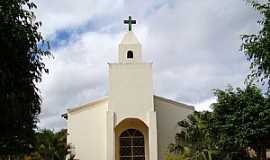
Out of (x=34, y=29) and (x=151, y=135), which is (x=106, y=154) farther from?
(x=34, y=29)

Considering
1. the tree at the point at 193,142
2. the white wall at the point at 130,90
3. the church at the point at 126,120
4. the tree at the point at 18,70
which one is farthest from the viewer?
the white wall at the point at 130,90

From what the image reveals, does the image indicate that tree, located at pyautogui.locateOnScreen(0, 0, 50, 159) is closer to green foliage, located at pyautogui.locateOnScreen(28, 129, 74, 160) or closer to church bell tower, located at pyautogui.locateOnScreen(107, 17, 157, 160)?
green foliage, located at pyautogui.locateOnScreen(28, 129, 74, 160)

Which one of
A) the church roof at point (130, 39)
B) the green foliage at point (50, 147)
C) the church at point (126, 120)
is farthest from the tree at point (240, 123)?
the church roof at point (130, 39)

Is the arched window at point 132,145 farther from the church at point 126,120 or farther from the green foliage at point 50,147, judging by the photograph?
the green foliage at point 50,147

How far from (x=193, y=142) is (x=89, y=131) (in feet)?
26.8

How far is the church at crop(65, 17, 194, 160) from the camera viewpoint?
3578 centimetres

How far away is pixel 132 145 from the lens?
122 feet

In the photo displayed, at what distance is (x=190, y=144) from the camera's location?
34.3 metres

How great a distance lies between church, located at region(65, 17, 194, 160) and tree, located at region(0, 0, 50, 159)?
2382 centimetres

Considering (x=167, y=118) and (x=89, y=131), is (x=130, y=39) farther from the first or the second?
(x=89, y=131)

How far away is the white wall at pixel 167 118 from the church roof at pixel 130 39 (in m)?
5.20

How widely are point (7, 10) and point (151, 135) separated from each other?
84.9 feet

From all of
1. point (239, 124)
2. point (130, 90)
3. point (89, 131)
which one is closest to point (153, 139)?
point (130, 90)

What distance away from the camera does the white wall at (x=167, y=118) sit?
121ft
